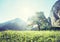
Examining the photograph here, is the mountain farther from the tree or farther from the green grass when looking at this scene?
the tree

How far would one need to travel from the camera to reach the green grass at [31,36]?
4488 mm

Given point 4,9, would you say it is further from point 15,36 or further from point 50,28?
point 50,28

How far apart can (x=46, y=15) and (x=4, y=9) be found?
1.02 m

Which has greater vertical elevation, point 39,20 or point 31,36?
point 39,20

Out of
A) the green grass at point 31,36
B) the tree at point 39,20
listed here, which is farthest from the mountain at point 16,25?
the tree at point 39,20

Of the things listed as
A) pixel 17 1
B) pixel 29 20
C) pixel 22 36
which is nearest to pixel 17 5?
pixel 17 1

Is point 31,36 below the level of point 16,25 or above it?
below

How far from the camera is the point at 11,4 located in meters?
4.66

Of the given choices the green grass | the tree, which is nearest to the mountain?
the green grass

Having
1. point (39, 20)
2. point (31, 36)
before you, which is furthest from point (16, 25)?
point (39, 20)

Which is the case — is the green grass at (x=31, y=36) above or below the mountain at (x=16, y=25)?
below

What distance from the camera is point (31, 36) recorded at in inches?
178

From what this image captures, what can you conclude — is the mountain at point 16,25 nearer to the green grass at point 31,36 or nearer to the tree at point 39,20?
the green grass at point 31,36

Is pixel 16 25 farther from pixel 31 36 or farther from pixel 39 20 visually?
pixel 39 20
